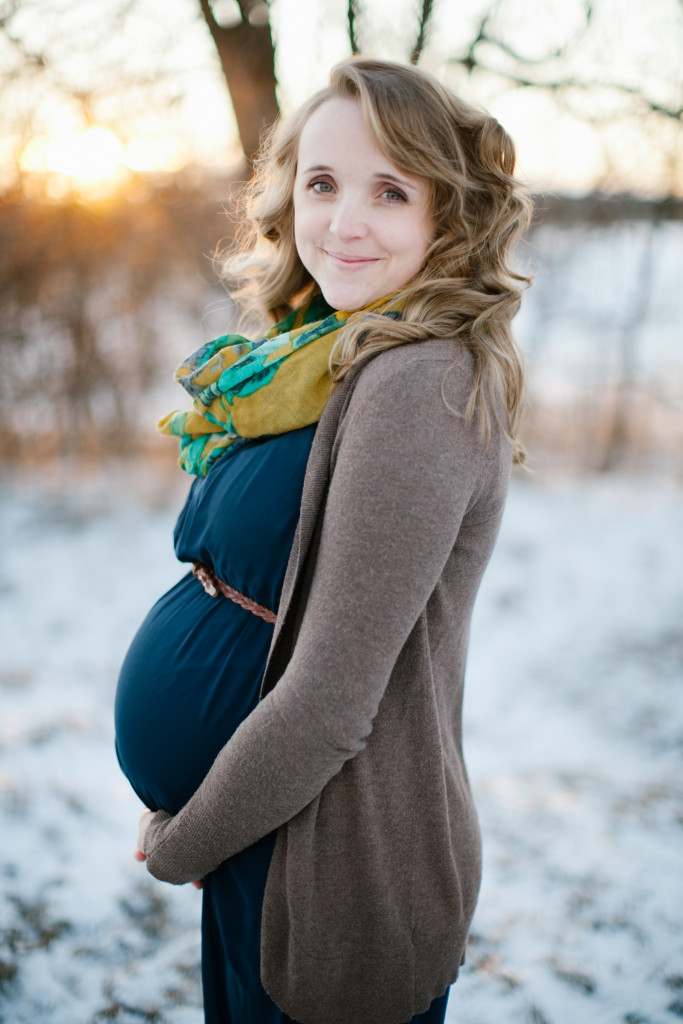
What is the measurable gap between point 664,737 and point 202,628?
312 cm

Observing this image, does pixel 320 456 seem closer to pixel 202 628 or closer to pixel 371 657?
pixel 371 657

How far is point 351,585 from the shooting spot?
89 cm

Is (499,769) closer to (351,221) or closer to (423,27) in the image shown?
(351,221)

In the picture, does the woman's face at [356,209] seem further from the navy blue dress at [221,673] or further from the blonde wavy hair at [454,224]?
the navy blue dress at [221,673]

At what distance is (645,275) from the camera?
7.25 metres

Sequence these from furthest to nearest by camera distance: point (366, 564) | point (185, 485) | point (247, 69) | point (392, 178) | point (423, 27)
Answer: point (185, 485) → point (423, 27) → point (247, 69) → point (392, 178) → point (366, 564)

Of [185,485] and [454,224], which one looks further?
[185,485]

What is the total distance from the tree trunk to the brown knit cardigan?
211 centimetres

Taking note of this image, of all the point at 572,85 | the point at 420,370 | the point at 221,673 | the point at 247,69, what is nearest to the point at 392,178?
the point at 420,370

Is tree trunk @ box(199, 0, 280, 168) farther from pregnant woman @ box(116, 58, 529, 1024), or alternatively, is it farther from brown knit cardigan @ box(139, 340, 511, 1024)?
brown knit cardigan @ box(139, 340, 511, 1024)

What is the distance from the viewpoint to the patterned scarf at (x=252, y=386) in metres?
1.10

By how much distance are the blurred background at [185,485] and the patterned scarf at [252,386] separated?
0.59 m

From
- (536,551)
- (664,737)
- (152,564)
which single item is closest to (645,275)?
(536,551)

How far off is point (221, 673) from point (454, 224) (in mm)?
920
